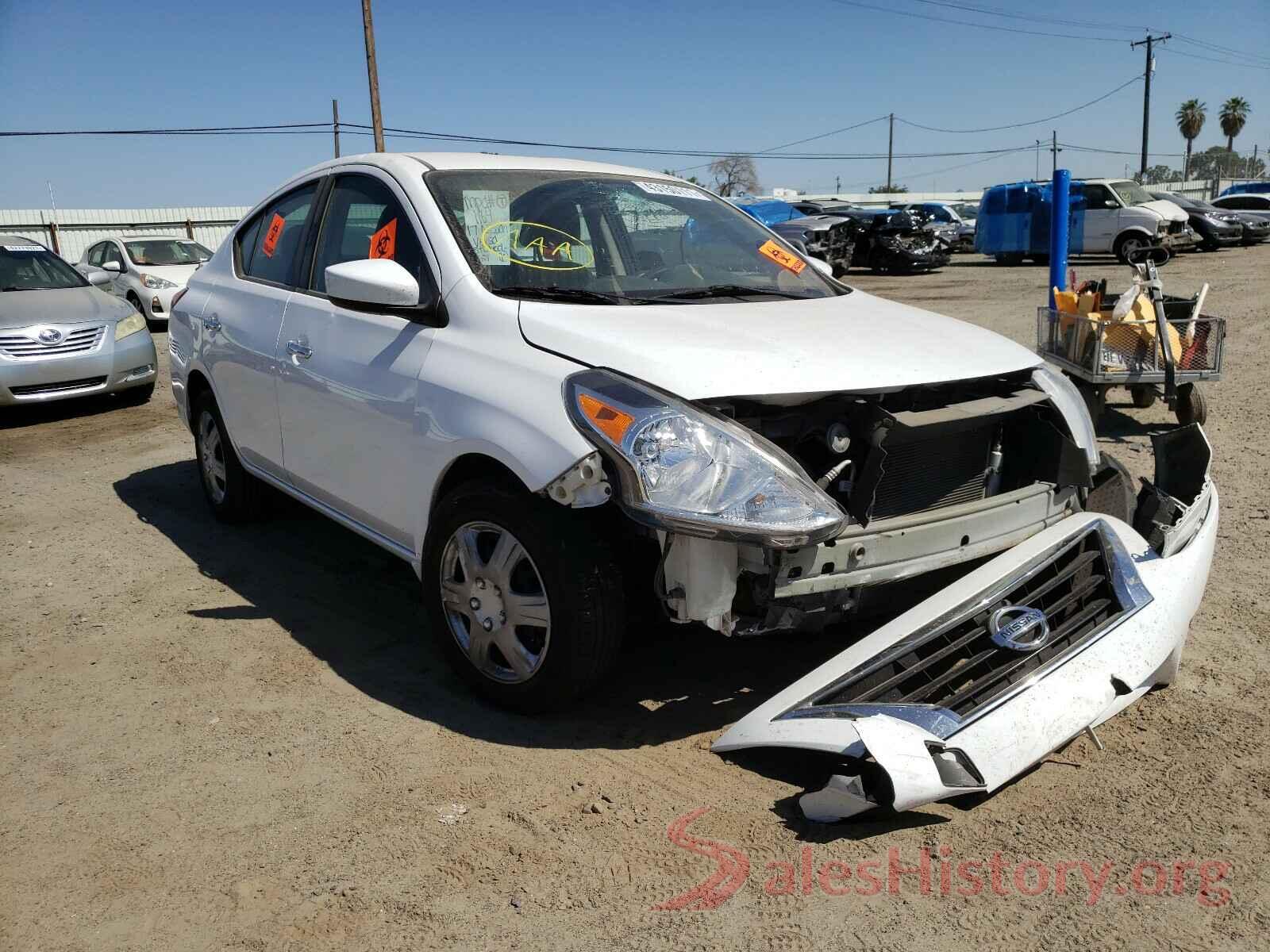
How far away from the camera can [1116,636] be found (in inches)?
112

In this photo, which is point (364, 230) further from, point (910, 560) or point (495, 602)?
point (910, 560)

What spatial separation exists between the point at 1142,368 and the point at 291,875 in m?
5.95

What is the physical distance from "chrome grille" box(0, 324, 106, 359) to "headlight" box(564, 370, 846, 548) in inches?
303

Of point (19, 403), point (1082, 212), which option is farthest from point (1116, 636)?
point (1082, 212)

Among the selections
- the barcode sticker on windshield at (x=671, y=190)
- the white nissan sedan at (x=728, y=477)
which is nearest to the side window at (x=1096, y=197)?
the barcode sticker on windshield at (x=671, y=190)

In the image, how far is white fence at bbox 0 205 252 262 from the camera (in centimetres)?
3020

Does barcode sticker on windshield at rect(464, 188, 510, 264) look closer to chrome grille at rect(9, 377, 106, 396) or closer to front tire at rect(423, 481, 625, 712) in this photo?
front tire at rect(423, 481, 625, 712)

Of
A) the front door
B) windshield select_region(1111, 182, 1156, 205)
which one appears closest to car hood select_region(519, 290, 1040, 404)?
the front door

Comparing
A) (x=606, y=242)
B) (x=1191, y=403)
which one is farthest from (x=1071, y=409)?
(x=1191, y=403)

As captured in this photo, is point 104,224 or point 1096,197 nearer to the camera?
point 1096,197

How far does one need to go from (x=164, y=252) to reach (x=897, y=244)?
14966mm

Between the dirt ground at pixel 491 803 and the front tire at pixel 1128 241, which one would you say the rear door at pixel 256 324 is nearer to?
the dirt ground at pixel 491 803

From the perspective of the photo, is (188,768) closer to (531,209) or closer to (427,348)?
(427,348)

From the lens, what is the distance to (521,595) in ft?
10.2
